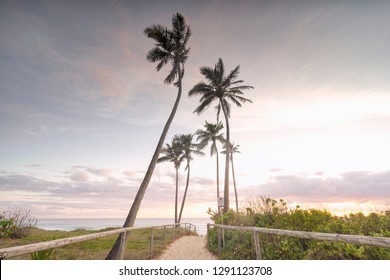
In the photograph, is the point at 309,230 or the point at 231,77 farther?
the point at 231,77

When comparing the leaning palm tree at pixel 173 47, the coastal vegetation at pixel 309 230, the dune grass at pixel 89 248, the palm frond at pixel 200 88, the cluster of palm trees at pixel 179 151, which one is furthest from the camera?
the cluster of palm trees at pixel 179 151

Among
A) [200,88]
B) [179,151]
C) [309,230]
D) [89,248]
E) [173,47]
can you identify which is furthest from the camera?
[179,151]

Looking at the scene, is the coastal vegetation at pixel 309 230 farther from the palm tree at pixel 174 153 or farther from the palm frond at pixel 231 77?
the palm tree at pixel 174 153

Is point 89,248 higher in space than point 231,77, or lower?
lower

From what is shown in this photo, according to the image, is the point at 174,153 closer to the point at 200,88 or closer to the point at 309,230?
the point at 200,88

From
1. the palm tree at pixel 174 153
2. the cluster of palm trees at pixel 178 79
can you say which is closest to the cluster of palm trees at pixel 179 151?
the palm tree at pixel 174 153

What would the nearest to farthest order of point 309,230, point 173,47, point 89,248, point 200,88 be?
point 309,230
point 89,248
point 173,47
point 200,88

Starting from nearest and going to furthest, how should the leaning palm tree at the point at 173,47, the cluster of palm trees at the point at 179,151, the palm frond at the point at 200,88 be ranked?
the leaning palm tree at the point at 173,47 → the palm frond at the point at 200,88 → the cluster of palm trees at the point at 179,151

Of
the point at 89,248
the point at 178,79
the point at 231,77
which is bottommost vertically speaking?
the point at 89,248

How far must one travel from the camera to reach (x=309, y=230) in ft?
20.1

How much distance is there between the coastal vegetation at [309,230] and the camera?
418cm

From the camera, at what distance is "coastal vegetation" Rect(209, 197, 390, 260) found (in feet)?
13.7

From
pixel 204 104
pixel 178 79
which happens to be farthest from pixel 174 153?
pixel 178 79
